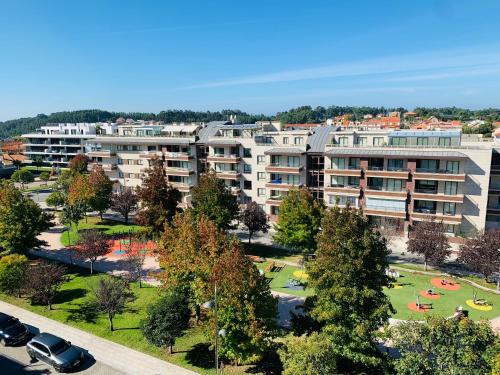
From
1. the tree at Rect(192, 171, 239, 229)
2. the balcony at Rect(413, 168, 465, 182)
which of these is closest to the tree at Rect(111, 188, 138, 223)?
the tree at Rect(192, 171, 239, 229)

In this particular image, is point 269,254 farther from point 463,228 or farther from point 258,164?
point 463,228

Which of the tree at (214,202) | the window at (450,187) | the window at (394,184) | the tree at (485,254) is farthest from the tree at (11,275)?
the window at (450,187)

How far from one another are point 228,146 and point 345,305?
45775mm

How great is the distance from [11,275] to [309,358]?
98.8 feet

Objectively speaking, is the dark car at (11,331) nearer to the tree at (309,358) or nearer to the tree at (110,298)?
the tree at (110,298)

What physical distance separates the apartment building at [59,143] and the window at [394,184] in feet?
303

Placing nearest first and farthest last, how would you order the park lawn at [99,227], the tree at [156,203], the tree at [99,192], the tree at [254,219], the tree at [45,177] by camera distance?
the tree at [156,203], the tree at [254,219], the park lawn at [99,227], the tree at [99,192], the tree at [45,177]

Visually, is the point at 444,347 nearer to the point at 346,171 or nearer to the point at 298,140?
the point at 346,171

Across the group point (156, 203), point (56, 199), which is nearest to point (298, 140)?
point (156, 203)

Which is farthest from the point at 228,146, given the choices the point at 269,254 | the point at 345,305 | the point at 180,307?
the point at 345,305

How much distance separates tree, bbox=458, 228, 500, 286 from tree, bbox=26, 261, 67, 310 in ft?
Answer: 135

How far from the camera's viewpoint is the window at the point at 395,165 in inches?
2069

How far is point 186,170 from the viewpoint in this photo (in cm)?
7094

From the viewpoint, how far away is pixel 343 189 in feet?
186
